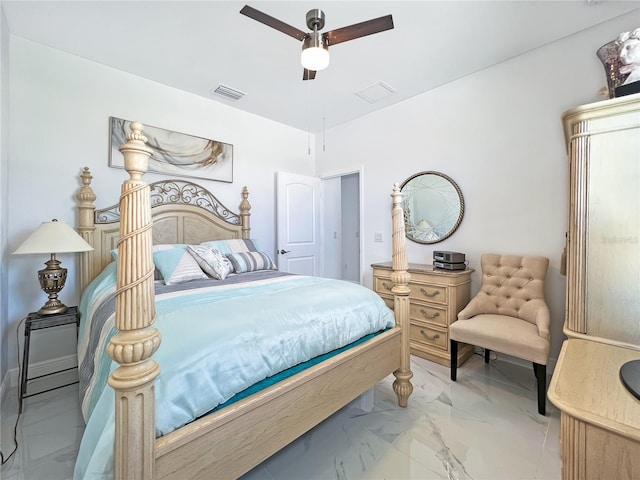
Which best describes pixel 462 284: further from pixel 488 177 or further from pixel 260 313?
pixel 260 313

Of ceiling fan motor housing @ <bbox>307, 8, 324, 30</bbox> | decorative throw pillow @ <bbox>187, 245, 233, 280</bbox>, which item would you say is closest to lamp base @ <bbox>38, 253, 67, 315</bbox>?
decorative throw pillow @ <bbox>187, 245, 233, 280</bbox>

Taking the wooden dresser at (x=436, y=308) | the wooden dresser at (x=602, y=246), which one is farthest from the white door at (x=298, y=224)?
the wooden dresser at (x=602, y=246)

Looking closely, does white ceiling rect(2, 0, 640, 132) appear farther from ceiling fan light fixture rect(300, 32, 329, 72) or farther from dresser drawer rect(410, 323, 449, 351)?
dresser drawer rect(410, 323, 449, 351)

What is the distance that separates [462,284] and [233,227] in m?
2.69

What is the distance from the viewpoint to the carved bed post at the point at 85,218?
243cm

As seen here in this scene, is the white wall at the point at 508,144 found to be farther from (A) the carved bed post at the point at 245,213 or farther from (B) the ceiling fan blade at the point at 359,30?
(A) the carved bed post at the point at 245,213

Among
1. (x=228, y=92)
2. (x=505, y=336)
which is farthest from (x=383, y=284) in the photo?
(x=228, y=92)

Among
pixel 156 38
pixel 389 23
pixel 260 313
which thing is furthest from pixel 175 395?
pixel 156 38

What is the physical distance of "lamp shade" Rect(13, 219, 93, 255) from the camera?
1.92 metres

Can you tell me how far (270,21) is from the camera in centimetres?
158

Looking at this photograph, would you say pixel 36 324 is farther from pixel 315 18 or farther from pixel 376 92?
pixel 376 92

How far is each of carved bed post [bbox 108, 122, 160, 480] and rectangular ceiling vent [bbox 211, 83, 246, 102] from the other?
2.64m

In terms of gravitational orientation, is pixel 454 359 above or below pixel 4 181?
below

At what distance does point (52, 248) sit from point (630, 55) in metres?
3.40
